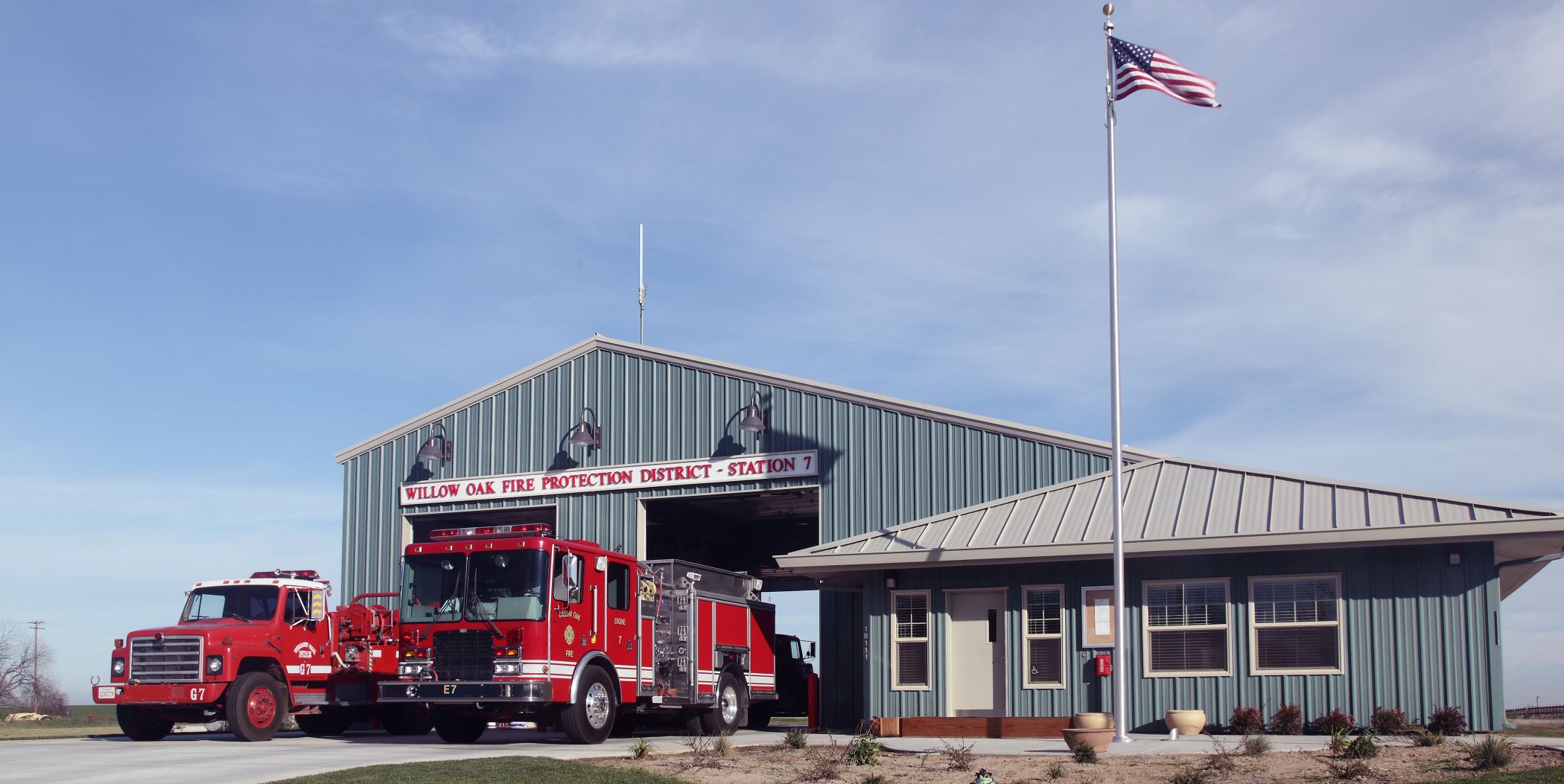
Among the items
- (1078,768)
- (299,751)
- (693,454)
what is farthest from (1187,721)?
(299,751)

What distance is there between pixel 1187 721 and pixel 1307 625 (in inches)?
94.4

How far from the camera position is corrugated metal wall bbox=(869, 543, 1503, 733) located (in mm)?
19719

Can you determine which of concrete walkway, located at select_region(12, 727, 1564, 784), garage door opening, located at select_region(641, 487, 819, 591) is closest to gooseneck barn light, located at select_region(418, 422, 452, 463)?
garage door opening, located at select_region(641, 487, 819, 591)

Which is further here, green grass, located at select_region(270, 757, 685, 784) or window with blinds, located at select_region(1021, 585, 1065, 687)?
window with blinds, located at select_region(1021, 585, 1065, 687)

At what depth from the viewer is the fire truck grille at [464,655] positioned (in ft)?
64.6

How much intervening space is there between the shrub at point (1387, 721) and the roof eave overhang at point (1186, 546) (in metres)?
2.29

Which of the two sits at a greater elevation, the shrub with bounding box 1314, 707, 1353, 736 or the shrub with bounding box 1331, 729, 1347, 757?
the shrub with bounding box 1331, 729, 1347, 757

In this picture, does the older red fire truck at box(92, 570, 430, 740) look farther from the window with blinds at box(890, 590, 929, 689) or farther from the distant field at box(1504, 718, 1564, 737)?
the distant field at box(1504, 718, 1564, 737)

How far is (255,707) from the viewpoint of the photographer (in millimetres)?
21844

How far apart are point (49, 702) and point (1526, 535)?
7450 centimetres

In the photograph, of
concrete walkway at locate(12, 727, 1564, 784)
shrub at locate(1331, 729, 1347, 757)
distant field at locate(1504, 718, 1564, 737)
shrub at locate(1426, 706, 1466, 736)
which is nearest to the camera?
shrub at locate(1331, 729, 1347, 757)

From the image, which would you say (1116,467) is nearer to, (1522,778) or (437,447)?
(1522,778)

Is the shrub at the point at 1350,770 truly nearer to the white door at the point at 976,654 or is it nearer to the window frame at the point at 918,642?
the white door at the point at 976,654

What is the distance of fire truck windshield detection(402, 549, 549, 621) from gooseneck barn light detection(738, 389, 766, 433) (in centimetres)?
866
